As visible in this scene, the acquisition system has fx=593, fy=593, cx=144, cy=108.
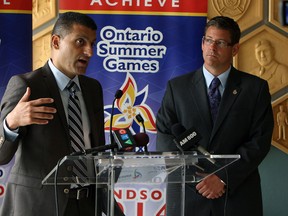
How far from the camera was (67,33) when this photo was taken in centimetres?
283

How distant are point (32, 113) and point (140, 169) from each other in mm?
478

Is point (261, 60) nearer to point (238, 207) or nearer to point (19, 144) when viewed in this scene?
point (238, 207)

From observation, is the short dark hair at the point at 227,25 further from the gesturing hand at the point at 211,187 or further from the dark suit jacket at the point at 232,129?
the gesturing hand at the point at 211,187

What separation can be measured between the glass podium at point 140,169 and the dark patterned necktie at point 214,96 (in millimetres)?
997

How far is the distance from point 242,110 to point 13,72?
2176 mm

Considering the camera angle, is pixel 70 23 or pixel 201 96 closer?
pixel 70 23

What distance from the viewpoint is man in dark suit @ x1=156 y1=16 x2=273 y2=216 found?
3.32m

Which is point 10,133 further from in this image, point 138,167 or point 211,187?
point 211,187

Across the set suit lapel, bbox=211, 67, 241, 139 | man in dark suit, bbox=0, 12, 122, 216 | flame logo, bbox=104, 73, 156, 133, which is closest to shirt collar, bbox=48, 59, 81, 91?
man in dark suit, bbox=0, 12, 122, 216

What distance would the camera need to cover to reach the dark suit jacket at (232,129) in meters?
3.33

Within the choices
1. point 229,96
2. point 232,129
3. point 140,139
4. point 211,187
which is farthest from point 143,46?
point 140,139

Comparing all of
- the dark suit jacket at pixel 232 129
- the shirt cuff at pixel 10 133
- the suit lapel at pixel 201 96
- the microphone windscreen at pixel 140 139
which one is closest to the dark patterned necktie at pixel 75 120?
the shirt cuff at pixel 10 133

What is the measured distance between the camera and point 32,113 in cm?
233

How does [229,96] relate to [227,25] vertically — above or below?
below
